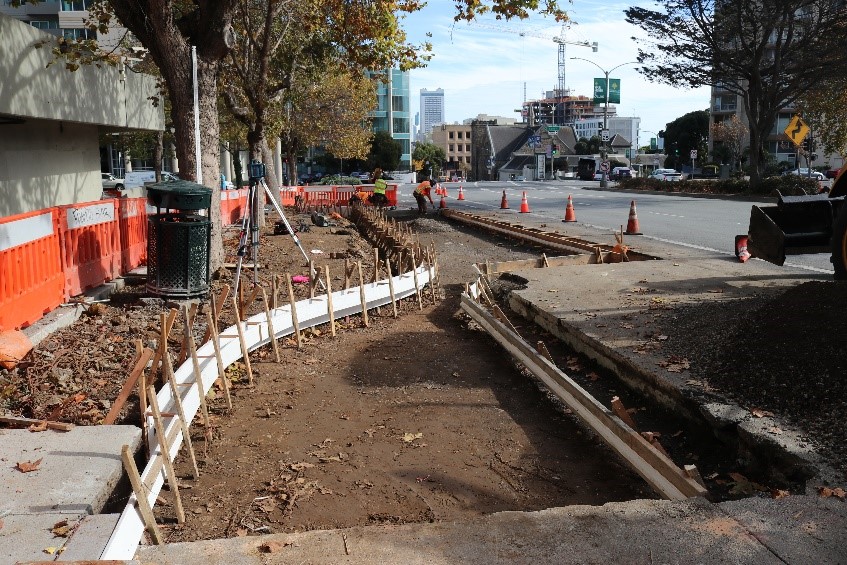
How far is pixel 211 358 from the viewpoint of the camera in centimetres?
676

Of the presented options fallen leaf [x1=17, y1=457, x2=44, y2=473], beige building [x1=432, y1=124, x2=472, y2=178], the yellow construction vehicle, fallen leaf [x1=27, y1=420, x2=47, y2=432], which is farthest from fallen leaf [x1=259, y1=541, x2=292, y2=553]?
beige building [x1=432, y1=124, x2=472, y2=178]

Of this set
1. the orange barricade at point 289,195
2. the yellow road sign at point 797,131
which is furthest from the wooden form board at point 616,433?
the orange barricade at point 289,195

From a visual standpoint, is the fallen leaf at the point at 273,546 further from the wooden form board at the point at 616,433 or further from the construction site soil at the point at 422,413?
the wooden form board at the point at 616,433

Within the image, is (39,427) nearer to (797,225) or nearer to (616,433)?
(616,433)

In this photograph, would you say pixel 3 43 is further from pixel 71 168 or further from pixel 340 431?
pixel 340 431

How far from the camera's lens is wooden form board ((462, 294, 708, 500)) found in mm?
4262

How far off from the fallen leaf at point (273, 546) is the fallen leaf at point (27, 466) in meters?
1.83

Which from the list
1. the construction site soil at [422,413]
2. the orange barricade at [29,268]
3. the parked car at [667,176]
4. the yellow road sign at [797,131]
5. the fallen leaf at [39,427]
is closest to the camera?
the construction site soil at [422,413]


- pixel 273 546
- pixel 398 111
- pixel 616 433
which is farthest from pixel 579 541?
pixel 398 111

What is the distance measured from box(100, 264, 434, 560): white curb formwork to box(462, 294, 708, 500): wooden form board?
105 inches

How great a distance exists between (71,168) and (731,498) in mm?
17859

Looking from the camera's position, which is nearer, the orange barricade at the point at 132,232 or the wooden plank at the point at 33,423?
the wooden plank at the point at 33,423

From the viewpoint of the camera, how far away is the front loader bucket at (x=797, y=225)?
9227 mm

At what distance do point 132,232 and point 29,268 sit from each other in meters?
4.14
